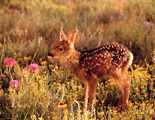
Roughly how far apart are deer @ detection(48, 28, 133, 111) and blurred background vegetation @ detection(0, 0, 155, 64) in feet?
1.86

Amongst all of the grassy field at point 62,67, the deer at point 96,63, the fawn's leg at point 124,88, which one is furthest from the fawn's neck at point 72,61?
the fawn's leg at point 124,88

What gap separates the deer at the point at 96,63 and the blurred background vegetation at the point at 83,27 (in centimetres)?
57

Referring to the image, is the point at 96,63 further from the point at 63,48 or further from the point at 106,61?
the point at 63,48

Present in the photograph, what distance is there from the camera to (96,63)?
431 centimetres

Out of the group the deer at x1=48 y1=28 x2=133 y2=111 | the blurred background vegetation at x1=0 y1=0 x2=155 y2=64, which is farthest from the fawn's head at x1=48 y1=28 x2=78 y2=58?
the blurred background vegetation at x1=0 y1=0 x2=155 y2=64

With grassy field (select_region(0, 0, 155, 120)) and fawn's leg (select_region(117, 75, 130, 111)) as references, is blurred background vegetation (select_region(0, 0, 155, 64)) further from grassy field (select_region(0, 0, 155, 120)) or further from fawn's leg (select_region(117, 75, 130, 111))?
fawn's leg (select_region(117, 75, 130, 111))

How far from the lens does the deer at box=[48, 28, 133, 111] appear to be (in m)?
4.29

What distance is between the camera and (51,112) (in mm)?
3484

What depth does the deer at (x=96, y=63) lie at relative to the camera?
429cm

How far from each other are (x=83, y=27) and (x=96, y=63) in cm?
392

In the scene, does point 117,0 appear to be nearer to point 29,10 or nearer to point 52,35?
point 29,10

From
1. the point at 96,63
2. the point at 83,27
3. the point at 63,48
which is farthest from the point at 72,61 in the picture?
the point at 83,27

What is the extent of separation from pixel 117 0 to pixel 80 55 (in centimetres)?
810

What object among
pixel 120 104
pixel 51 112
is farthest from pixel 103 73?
pixel 51 112
